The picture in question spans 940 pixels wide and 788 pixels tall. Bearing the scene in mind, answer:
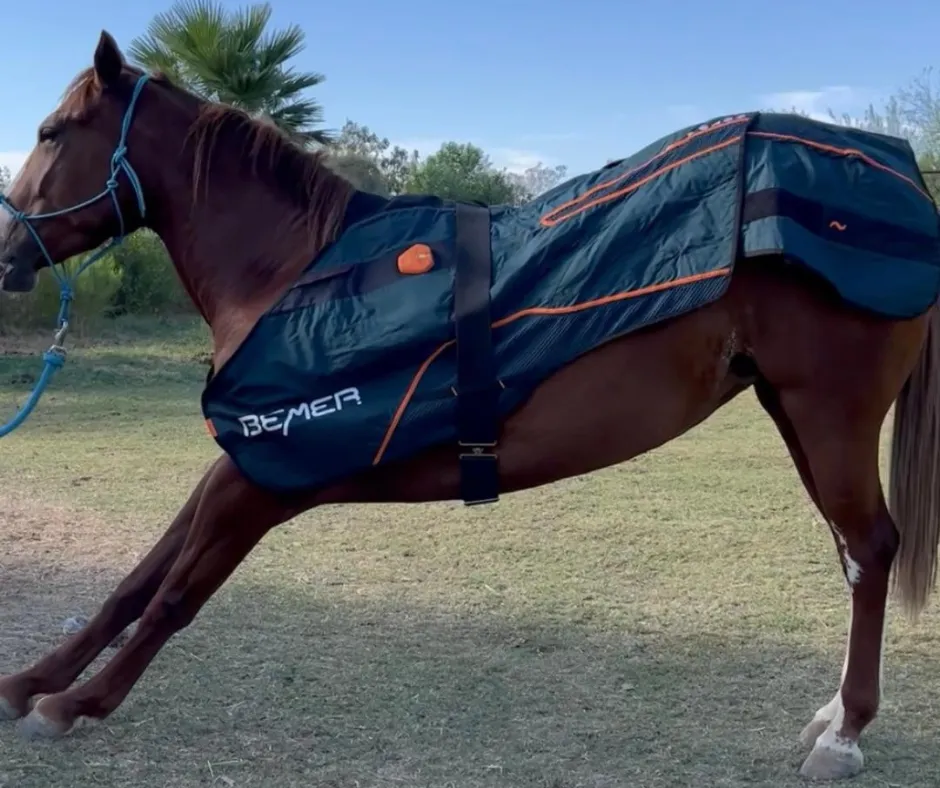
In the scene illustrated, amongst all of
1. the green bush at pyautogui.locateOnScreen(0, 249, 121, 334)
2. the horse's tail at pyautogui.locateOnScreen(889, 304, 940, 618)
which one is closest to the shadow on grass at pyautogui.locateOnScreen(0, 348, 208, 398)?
the green bush at pyautogui.locateOnScreen(0, 249, 121, 334)

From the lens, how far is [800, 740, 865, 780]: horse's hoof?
2641 mm

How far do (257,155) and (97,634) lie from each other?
1.53 metres

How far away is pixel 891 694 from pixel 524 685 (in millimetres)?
1219

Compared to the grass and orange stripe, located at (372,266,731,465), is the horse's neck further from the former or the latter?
the grass

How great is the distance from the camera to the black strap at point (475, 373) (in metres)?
2.46

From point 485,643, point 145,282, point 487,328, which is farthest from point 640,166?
point 145,282

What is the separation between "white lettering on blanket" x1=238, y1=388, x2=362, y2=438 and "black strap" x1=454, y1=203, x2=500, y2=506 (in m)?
0.29

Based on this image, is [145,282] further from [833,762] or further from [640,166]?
[833,762]

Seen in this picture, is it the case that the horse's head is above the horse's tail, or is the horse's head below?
above

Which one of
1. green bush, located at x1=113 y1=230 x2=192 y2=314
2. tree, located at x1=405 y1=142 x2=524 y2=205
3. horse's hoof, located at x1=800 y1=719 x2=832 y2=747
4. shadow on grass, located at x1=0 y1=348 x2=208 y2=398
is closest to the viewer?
horse's hoof, located at x1=800 y1=719 x2=832 y2=747

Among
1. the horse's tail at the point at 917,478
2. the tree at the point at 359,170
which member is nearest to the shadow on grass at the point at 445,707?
the horse's tail at the point at 917,478

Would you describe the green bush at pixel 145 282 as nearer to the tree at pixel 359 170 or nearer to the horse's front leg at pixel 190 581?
the tree at pixel 359 170

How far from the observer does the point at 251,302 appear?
269cm

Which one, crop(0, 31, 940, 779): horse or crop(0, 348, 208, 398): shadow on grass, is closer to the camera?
crop(0, 31, 940, 779): horse
